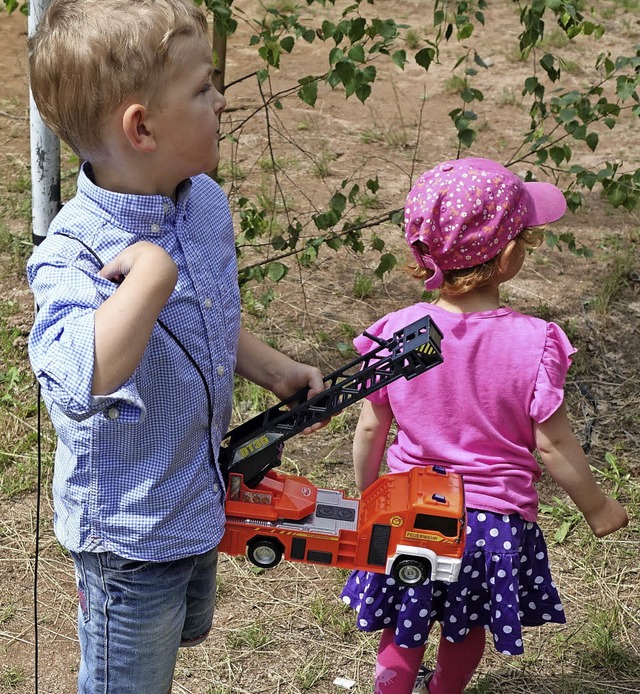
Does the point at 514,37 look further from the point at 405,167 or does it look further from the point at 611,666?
the point at 611,666

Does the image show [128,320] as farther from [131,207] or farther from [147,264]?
[131,207]

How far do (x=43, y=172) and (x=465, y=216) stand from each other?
179 centimetres

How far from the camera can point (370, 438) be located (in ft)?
Answer: 7.82

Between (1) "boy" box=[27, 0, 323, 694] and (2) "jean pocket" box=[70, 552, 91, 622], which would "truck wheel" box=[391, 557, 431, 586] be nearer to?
(1) "boy" box=[27, 0, 323, 694]

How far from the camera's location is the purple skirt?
2.24 meters

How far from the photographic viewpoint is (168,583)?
186 centimetres

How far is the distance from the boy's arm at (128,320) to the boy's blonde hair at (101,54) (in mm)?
296

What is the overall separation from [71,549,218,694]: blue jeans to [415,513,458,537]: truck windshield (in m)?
0.43

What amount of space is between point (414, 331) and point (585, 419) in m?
2.35

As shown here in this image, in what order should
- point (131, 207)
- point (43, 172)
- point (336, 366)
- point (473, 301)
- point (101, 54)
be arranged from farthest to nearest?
point (336, 366) < point (43, 172) < point (473, 301) < point (131, 207) < point (101, 54)

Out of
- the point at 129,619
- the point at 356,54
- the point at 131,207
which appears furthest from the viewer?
the point at 356,54

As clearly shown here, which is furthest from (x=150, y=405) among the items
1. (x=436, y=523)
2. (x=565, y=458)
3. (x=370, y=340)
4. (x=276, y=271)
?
(x=276, y=271)

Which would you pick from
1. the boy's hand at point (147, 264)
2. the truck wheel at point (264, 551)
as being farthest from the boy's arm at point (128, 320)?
the truck wheel at point (264, 551)

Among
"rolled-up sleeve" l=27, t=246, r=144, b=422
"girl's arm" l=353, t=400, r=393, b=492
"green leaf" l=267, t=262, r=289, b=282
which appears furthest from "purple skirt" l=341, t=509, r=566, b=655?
"green leaf" l=267, t=262, r=289, b=282
